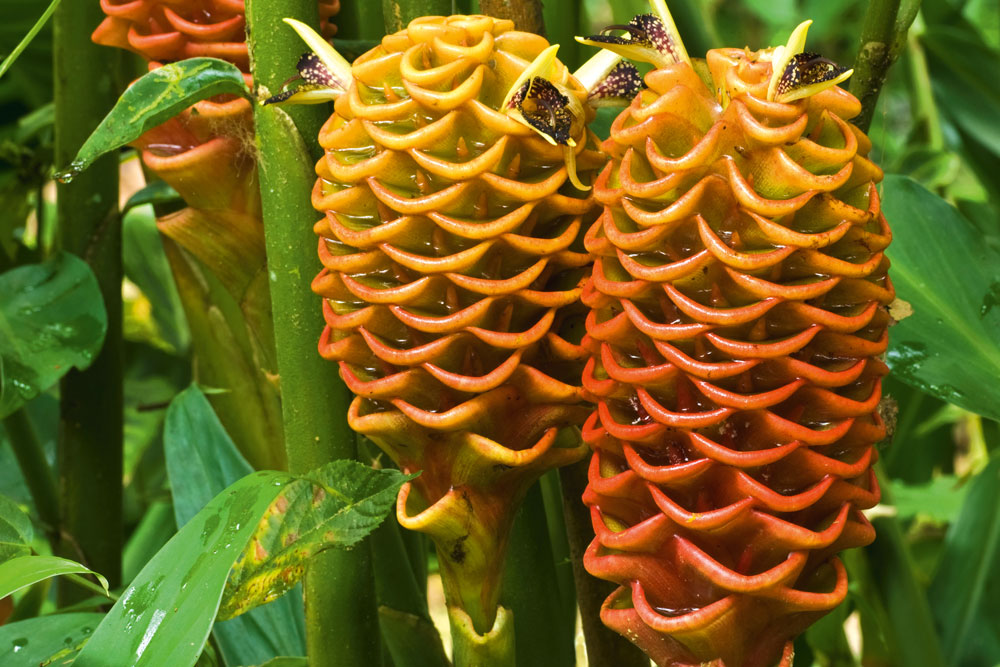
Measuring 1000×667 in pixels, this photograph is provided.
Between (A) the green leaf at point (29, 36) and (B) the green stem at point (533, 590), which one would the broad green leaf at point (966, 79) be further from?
(A) the green leaf at point (29, 36)

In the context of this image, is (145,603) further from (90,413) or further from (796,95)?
(90,413)

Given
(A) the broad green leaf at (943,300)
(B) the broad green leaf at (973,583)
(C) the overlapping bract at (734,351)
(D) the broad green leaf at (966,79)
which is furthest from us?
(D) the broad green leaf at (966,79)

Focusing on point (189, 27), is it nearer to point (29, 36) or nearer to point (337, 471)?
point (29, 36)

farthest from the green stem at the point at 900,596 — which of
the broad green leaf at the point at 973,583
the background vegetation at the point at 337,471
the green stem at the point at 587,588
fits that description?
the green stem at the point at 587,588

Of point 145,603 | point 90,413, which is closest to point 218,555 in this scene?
point 145,603

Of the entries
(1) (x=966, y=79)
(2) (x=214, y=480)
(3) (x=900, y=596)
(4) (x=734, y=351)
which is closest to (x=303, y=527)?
(4) (x=734, y=351)

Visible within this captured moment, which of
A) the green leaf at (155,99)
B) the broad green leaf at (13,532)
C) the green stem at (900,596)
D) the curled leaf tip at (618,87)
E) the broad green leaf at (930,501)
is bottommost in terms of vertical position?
the broad green leaf at (930,501)
